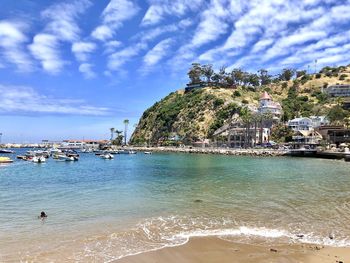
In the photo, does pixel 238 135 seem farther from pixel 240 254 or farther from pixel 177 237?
pixel 240 254

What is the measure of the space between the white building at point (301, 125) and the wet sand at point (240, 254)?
11784cm

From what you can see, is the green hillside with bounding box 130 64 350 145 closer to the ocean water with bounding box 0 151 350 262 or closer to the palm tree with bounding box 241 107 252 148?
the palm tree with bounding box 241 107 252 148

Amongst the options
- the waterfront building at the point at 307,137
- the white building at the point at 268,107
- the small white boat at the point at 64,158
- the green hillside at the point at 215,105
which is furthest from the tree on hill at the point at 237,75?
the small white boat at the point at 64,158

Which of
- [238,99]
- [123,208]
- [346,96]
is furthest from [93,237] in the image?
[346,96]

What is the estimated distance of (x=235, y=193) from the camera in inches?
1196

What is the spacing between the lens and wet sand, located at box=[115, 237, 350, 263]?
13.5 m

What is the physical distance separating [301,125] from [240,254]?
12216cm

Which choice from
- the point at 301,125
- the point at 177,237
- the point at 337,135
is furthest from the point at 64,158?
the point at 301,125

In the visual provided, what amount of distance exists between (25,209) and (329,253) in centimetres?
1839

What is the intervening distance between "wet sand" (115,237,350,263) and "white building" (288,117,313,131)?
117844 millimetres

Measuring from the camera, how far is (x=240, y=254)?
14242mm

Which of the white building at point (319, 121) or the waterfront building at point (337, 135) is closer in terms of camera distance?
the waterfront building at point (337, 135)

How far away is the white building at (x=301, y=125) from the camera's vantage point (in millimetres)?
127156

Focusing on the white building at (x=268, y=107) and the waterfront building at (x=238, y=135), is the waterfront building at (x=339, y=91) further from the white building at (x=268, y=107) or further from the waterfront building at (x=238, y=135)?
the waterfront building at (x=238, y=135)
